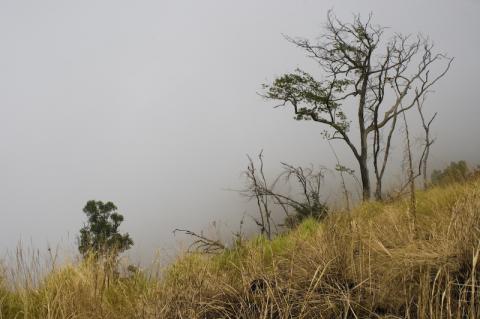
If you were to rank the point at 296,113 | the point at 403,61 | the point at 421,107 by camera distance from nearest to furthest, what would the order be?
the point at 296,113 → the point at 403,61 → the point at 421,107

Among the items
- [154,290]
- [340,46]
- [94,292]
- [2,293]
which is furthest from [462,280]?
[340,46]

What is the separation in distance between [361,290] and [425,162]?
24.1 metres

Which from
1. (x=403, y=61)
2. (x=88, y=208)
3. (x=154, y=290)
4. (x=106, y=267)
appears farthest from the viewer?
(x=403, y=61)

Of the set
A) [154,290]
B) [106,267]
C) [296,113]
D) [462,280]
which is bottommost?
[462,280]

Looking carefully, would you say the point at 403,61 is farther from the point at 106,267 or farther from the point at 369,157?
the point at 106,267

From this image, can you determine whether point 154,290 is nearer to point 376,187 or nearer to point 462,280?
point 462,280

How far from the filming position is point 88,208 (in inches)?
661

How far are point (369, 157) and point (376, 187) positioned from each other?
135 cm

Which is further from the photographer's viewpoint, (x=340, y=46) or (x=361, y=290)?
(x=340, y=46)

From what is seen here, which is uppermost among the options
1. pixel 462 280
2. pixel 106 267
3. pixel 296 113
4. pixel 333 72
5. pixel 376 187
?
pixel 333 72

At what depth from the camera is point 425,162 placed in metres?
24.6

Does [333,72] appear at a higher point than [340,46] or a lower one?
lower

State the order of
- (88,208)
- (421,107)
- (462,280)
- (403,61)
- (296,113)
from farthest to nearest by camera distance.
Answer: (421,107) → (403,61) → (296,113) → (88,208) → (462,280)

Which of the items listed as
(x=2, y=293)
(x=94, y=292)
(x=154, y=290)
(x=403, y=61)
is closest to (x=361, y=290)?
(x=154, y=290)
